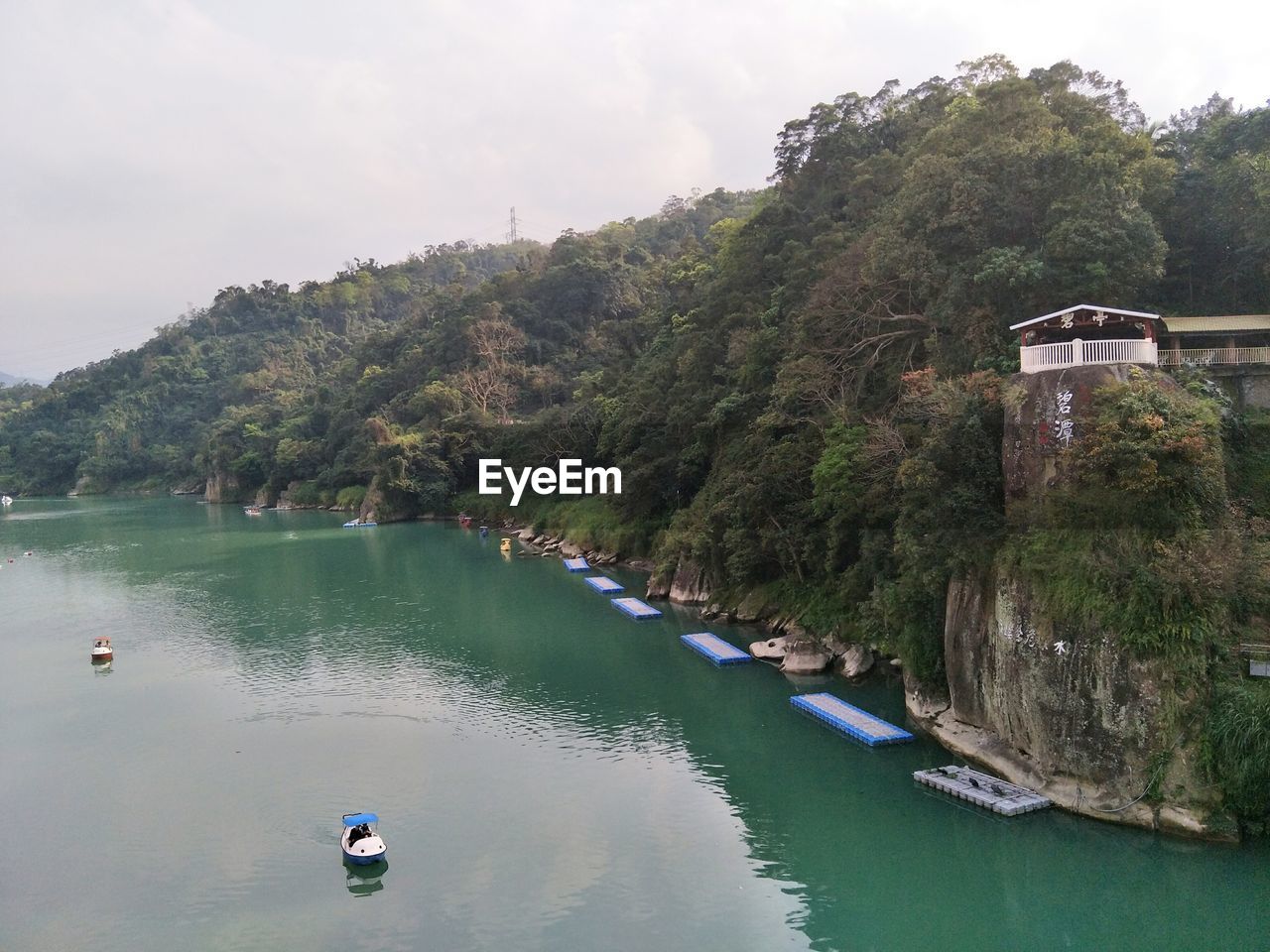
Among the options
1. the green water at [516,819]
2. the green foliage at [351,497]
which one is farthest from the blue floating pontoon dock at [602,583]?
the green foliage at [351,497]

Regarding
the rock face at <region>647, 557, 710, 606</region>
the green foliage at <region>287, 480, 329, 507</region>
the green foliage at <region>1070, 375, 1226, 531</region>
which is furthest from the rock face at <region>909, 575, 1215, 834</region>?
the green foliage at <region>287, 480, 329, 507</region>

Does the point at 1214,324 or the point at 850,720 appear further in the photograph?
the point at 1214,324

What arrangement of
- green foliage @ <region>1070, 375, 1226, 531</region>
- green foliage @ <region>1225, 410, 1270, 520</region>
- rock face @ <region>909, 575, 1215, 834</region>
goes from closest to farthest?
rock face @ <region>909, 575, 1215, 834</region> → green foliage @ <region>1070, 375, 1226, 531</region> → green foliage @ <region>1225, 410, 1270, 520</region>

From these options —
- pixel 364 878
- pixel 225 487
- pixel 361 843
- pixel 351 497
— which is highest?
pixel 225 487

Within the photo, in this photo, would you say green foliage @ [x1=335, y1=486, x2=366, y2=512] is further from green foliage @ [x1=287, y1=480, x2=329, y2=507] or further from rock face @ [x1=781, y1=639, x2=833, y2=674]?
rock face @ [x1=781, y1=639, x2=833, y2=674]

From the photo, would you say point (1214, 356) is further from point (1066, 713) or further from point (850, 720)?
point (850, 720)

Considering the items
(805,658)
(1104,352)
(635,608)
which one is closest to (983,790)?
(1104,352)

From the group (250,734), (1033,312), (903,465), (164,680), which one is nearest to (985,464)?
(903,465)
